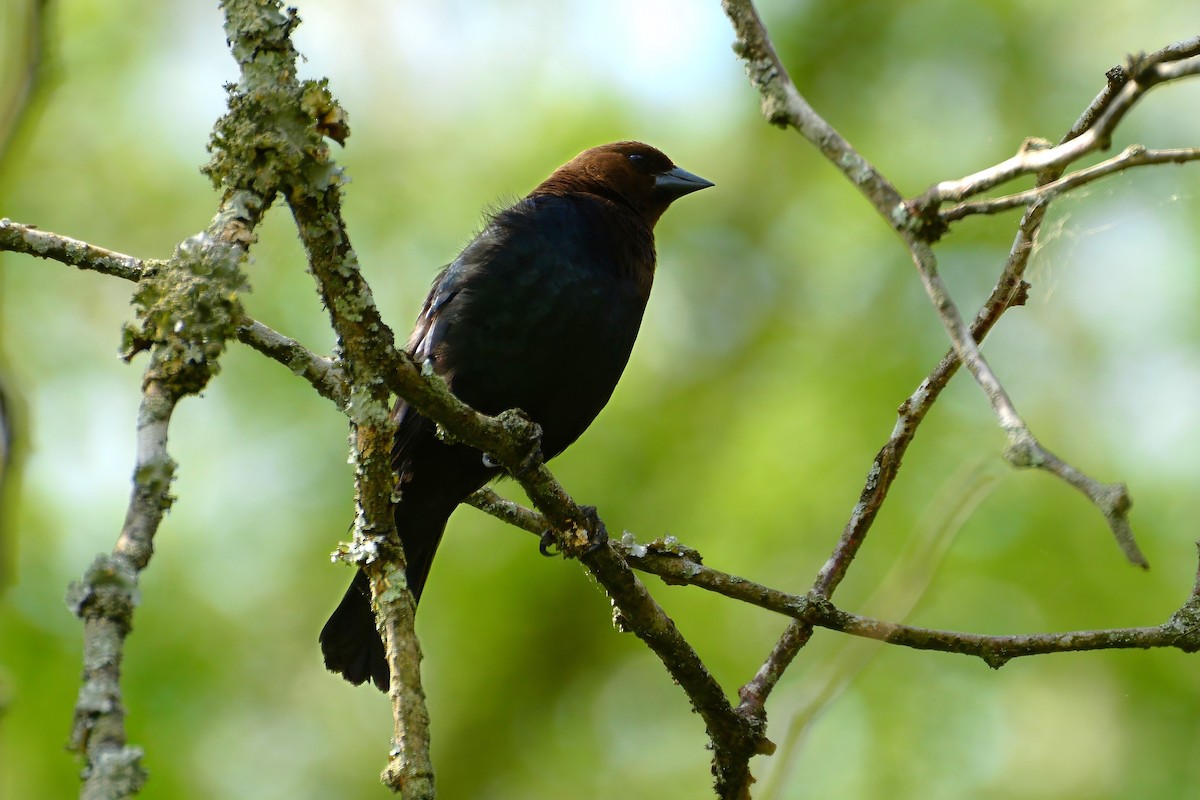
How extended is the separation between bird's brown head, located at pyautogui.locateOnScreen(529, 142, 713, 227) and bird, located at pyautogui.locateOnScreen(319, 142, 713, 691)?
39 centimetres

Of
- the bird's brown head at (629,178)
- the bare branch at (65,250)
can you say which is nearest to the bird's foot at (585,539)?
the bare branch at (65,250)

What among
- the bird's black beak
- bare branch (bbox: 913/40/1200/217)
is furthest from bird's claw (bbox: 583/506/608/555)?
the bird's black beak

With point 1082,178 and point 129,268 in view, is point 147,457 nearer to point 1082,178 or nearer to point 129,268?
→ point 1082,178

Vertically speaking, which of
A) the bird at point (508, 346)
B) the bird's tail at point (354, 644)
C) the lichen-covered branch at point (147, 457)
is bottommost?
the lichen-covered branch at point (147, 457)

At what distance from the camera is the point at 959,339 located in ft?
5.33

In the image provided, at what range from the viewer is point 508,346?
3.48m

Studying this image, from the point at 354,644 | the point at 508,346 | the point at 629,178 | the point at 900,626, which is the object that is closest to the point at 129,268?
the point at 508,346

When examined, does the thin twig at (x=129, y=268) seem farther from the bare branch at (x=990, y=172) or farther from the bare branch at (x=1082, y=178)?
the bare branch at (x=1082, y=178)

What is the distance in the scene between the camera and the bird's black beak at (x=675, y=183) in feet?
15.2

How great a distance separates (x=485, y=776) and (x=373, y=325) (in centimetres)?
423

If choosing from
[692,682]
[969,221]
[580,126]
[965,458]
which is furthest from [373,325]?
[580,126]

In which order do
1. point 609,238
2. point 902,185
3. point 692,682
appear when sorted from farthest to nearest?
1. point 902,185
2. point 609,238
3. point 692,682

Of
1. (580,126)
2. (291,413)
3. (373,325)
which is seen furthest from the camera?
(580,126)

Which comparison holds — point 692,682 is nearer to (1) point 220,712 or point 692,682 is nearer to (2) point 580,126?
(1) point 220,712
